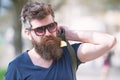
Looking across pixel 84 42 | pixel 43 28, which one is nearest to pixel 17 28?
pixel 84 42

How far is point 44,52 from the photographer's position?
402 cm

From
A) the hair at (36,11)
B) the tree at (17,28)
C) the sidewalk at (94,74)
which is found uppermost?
the hair at (36,11)

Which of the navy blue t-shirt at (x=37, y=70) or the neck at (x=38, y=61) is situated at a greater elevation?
the neck at (x=38, y=61)

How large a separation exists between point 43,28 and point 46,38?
109mm

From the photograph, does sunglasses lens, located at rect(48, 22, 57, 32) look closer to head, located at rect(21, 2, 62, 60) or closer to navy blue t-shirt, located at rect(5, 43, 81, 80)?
head, located at rect(21, 2, 62, 60)

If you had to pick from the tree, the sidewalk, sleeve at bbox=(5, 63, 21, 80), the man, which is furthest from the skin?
the sidewalk

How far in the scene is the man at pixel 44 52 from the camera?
398cm

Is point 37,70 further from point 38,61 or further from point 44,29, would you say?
point 44,29

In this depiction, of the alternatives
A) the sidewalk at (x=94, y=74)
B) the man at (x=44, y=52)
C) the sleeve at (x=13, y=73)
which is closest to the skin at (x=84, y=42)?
the man at (x=44, y=52)

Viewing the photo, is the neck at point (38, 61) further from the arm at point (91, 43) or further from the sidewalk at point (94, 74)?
the sidewalk at point (94, 74)

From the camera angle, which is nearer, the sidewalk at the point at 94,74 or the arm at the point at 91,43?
the arm at the point at 91,43

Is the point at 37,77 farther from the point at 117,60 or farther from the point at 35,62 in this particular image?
the point at 117,60

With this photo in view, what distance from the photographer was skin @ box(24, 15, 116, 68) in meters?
4.07

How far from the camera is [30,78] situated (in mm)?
3949
